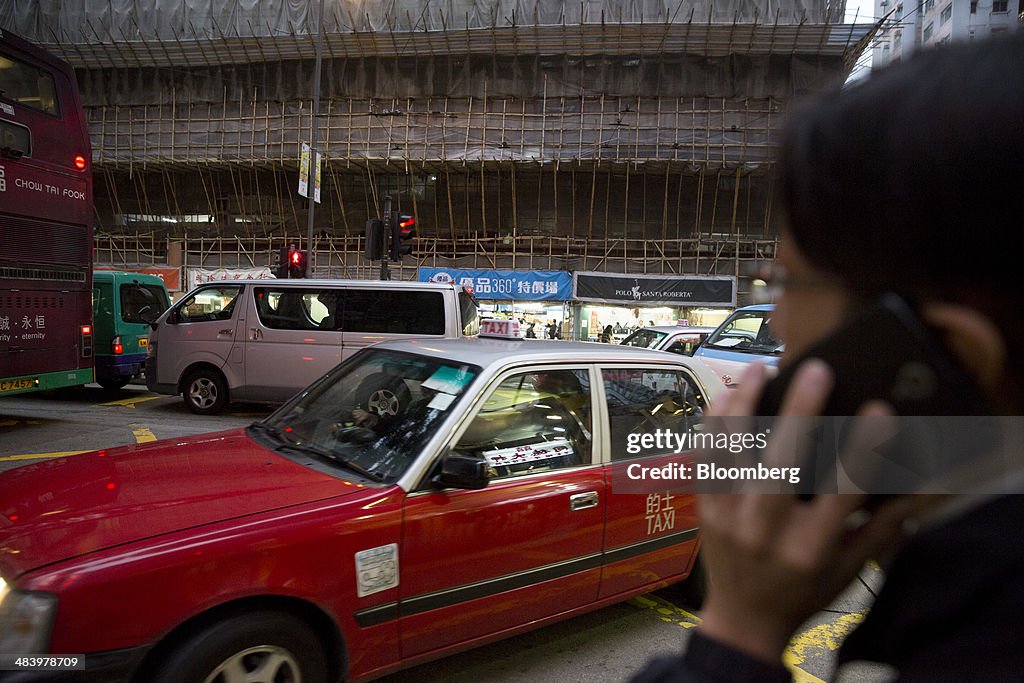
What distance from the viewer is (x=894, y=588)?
62 cm

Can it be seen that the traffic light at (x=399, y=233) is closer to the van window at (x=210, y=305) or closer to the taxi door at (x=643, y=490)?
the van window at (x=210, y=305)

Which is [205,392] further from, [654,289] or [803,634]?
[654,289]

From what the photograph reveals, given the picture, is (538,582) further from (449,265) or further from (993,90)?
(449,265)

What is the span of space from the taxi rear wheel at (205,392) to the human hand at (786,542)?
9.66 metres

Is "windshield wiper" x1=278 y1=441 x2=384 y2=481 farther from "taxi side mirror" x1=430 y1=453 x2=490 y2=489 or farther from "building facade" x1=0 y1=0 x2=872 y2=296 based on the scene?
"building facade" x1=0 y1=0 x2=872 y2=296

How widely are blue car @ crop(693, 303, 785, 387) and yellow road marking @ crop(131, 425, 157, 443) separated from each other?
7059mm

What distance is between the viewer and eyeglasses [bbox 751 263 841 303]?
646 mm

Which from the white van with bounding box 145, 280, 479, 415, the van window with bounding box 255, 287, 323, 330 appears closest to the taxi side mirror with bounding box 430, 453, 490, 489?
the white van with bounding box 145, 280, 479, 415

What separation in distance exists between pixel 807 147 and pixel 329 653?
239 centimetres

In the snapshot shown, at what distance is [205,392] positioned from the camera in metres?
9.13

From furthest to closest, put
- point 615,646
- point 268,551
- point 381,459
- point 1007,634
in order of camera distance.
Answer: point 615,646, point 381,459, point 268,551, point 1007,634

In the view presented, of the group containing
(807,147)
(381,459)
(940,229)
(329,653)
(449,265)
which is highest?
(449,265)

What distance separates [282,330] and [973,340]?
30.5 ft

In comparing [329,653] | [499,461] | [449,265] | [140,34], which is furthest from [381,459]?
[140,34]
